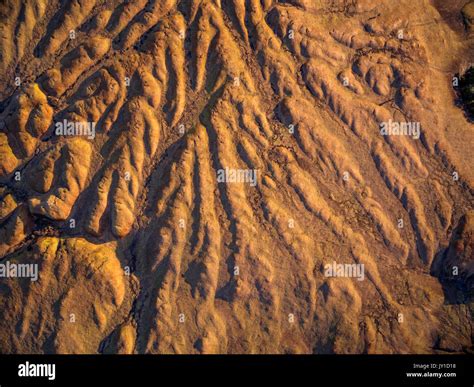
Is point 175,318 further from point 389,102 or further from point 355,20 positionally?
point 355,20

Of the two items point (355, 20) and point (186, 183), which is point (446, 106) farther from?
point (186, 183)

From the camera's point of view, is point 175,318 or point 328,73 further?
point 328,73
